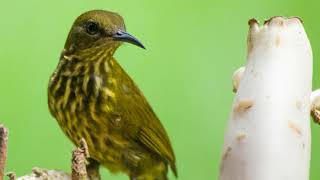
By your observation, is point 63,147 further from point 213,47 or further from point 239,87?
point 239,87

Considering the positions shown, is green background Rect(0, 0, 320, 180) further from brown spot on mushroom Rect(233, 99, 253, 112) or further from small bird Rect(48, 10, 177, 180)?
brown spot on mushroom Rect(233, 99, 253, 112)

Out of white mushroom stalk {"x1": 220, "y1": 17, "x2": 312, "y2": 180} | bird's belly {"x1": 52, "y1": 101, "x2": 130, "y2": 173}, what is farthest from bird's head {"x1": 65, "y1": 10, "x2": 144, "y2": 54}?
white mushroom stalk {"x1": 220, "y1": 17, "x2": 312, "y2": 180}

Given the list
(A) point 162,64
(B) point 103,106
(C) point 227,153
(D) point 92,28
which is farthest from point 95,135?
(A) point 162,64

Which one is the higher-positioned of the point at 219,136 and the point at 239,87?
the point at 239,87

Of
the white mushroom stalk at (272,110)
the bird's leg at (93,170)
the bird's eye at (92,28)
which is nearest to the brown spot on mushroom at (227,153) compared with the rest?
the white mushroom stalk at (272,110)

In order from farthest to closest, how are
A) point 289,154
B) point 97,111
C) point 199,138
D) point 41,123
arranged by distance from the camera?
point 199,138 → point 41,123 → point 97,111 → point 289,154

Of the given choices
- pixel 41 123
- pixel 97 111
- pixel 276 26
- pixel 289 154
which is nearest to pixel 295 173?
pixel 289 154
